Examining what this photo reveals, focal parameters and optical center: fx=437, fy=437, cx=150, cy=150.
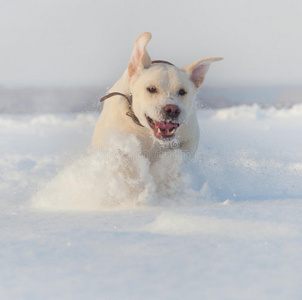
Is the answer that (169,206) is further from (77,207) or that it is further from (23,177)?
(23,177)

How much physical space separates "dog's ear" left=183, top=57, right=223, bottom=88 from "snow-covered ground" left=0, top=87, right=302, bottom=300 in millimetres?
882

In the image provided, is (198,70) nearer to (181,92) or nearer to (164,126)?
(181,92)

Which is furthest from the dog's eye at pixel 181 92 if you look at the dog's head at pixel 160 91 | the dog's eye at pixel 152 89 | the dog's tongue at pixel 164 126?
the dog's tongue at pixel 164 126

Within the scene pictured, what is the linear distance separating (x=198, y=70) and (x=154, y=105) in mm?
888

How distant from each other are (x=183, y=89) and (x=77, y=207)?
157 centimetres

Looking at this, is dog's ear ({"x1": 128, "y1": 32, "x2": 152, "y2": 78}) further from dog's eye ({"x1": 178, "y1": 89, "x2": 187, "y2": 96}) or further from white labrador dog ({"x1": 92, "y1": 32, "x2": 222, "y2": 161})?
dog's eye ({"x1": 178, "y1": 89, "x2": 187, "y2": 96})

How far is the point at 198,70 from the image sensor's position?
477cm

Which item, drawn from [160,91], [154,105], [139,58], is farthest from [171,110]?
[139,58]

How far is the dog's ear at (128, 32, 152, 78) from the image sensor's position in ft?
14.6

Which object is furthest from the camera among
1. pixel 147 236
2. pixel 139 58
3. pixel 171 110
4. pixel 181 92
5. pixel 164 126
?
pixel 139 58

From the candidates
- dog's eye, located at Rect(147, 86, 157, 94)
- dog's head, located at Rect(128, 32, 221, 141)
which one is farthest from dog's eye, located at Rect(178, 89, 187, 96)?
dog's eye, located at Rect(147, 86, 157, 94)

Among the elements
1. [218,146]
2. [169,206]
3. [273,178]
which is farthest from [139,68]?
[218,146]

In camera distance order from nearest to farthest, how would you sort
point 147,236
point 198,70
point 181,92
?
point 147,236 < point 181,92 < point 198,70

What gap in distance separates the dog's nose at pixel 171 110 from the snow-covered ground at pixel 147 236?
589 millimetres
